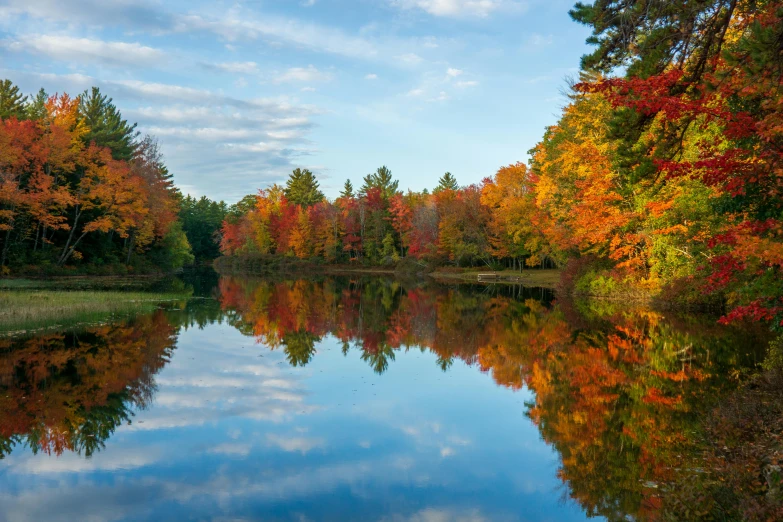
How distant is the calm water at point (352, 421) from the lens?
24.1 feet

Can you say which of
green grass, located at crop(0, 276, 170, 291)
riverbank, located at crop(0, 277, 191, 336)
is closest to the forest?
green grass, located at crop(0, 276, 170, 291)

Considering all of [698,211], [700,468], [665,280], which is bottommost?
[700,468]

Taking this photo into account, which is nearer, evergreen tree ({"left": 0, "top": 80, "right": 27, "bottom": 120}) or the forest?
the forest

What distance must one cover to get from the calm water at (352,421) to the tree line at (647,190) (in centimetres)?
291

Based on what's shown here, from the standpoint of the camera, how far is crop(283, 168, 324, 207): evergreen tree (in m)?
103

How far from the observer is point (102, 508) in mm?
6980

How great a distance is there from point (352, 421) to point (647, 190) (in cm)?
2042

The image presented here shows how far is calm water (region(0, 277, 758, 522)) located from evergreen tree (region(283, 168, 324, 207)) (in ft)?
276

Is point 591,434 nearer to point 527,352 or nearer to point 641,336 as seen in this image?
point 527,352

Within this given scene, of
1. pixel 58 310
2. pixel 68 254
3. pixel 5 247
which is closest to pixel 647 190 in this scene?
pixel 58 310

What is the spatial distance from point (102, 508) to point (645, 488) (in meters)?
6.87

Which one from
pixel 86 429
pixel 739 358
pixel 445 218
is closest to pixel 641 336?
pixel 739 358

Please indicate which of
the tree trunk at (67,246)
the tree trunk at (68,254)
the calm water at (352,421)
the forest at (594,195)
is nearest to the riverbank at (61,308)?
the calm water at (352,421)

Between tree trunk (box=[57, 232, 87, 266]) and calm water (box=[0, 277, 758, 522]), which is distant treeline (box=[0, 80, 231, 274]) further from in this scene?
calm water (box=[0, 277, 758, 522])
